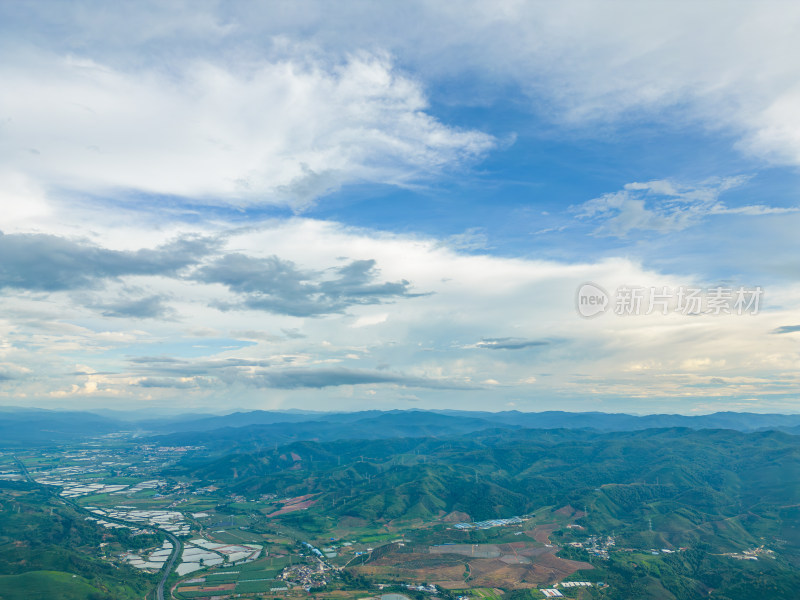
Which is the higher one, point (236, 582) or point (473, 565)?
point (473, 565)

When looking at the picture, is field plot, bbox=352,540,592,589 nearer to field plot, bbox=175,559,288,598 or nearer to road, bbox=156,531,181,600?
field plot, bbox=175,559,288,598

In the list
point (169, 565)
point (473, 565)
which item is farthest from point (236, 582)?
point (473, 565)

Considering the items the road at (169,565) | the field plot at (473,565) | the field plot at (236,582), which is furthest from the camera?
the field plot at (473,565)

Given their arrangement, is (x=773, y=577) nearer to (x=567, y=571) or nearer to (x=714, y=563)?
(x=714, y=563)

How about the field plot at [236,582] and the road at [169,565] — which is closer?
the road at [169,565]

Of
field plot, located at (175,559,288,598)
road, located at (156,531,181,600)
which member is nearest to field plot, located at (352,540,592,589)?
field plot, located at (175,559,288,598)

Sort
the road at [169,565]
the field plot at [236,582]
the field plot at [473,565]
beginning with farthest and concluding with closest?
the field plot at [473,565] → the field plot at [236,582] → the road at [169,565]

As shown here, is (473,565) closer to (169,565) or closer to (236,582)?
(236,582)

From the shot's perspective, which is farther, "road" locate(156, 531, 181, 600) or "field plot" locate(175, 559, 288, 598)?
"field plot" locate(175, 559, 288, 598)

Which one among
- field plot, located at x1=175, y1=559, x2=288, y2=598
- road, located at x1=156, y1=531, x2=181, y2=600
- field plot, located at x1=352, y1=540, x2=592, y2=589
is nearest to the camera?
road, located at x1=156, y1=531, x2=181, y2=600

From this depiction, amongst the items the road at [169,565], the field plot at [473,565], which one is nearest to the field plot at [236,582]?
the road at [169,565]

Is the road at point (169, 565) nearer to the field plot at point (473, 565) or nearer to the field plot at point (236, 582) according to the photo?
the field plot at point (236, 582)
